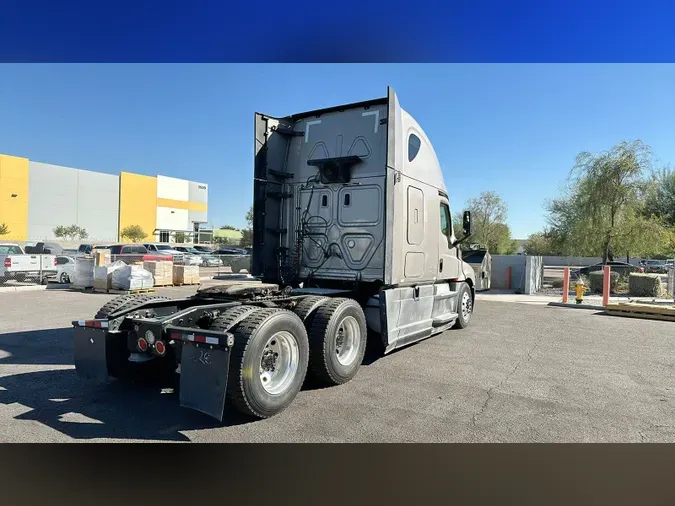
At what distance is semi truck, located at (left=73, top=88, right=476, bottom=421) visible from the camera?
15.9ft

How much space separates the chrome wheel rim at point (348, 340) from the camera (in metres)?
6.46

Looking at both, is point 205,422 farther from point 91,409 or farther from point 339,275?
point 339,275

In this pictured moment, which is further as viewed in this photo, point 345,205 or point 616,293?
point 616,293

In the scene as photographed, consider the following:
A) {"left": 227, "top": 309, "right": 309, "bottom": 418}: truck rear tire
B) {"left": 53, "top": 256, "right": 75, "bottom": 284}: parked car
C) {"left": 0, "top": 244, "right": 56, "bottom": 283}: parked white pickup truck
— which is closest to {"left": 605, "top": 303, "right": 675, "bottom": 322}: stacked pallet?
{"left": 227, "top": 309, "right": 309, "bottom": 418}: truck rear tire

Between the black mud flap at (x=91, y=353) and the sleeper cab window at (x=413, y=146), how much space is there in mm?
5209

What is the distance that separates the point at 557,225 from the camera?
118ft

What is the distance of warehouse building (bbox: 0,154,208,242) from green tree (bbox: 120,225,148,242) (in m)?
0.93

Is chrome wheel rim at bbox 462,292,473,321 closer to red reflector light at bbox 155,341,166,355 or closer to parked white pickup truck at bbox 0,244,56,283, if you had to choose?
red reflector light at bbox 155,341,166,355

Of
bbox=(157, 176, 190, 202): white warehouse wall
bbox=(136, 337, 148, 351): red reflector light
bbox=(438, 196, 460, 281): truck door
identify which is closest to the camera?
bbox=(136, 337, 148, 351): red reflector light

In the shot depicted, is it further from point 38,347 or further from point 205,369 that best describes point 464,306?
point 38,347

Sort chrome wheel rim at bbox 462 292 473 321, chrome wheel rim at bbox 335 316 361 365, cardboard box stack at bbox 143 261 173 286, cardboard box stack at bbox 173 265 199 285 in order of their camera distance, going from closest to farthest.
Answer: chrome wheel rim at bbox 335 316 361 365, chrome wheel rim at bbox 462 292 473 321, cardboard box stack at bbox 143 261 173 286, cardboard box stack at bbox 173 265 199 285
